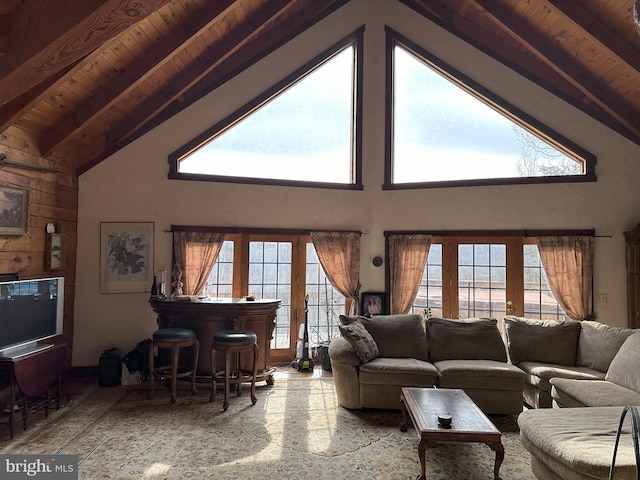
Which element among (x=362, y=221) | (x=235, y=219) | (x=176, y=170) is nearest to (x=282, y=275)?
(x=235, y=219)

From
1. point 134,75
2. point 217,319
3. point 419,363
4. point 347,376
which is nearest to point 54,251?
point 217,319

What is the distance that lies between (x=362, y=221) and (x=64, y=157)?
4193 mm

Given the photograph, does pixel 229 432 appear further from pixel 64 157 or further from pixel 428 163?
pixel 428 163

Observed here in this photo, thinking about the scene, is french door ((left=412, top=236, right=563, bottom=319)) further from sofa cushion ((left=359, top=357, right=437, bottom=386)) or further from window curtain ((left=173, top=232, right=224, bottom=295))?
window curtain ((left=173, top=232, right=224, bottom=295))

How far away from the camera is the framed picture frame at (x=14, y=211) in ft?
13.8

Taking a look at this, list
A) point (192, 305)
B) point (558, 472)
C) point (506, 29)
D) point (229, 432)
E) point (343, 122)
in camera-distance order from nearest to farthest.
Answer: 1. point (558, 472)
2. point (229, 432)
3. point (192, 305)
4. point (506, 29)
5. point (343, 122)

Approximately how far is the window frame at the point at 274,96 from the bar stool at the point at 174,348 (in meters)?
2.31

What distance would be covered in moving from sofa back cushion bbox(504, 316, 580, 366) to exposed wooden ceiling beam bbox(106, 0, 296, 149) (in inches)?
196

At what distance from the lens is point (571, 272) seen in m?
5.39

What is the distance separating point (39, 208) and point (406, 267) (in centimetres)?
486

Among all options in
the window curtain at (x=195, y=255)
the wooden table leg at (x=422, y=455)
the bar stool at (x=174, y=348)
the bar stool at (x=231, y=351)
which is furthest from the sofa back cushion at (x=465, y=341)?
the window curtain at (x=195, y=255)

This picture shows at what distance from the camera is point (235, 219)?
19.2ft

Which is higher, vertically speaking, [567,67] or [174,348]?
[567,67]

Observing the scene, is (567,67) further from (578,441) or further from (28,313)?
(28,313)
